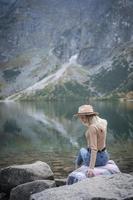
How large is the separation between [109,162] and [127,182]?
8.21 ft

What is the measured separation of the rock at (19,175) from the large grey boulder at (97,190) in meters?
6.76

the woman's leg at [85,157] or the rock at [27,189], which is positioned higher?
the woman's leg at [85,157]

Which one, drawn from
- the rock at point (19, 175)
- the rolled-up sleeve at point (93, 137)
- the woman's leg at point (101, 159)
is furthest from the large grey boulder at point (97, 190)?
the rock at point (19, 175)

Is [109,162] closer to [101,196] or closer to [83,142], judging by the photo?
[101,196]

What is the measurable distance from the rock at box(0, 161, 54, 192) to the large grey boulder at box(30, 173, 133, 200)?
676 centimetres

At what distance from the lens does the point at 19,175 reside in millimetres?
20688

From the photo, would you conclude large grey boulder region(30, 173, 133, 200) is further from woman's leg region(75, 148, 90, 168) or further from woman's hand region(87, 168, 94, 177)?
woman's leg region(75, 148, 90, 168)

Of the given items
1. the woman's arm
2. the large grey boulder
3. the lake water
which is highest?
the woman's arm

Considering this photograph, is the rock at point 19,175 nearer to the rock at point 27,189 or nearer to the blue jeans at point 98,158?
the rock at point 27,189

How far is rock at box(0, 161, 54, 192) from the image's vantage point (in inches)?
813

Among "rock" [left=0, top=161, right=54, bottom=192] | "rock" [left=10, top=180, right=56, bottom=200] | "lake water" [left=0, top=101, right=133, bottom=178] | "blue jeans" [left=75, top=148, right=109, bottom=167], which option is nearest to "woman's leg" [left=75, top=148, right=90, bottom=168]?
"blue jeans" [left=75, top=148, right=109, bottom=167]

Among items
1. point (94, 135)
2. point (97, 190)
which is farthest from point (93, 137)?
point (97, 190)

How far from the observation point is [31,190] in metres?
18.0

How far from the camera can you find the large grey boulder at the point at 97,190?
42.9 feet
